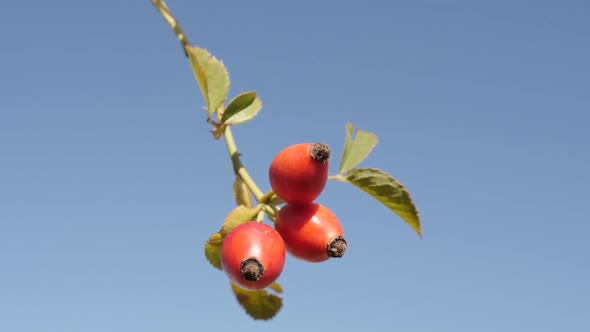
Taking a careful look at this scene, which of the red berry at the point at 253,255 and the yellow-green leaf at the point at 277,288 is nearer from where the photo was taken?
the red berry at the point at 253,255

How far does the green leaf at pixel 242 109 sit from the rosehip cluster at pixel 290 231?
0.83 feet

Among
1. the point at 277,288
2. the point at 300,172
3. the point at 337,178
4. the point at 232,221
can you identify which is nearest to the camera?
the point at 300,172

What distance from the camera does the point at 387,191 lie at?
2865mm

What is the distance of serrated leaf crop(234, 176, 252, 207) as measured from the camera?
2918 millimetres

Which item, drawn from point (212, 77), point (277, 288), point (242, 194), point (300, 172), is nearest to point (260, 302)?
point (277, 288)

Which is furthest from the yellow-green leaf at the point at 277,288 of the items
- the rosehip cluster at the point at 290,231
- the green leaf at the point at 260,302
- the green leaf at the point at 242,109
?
the green leaf at the point at 242,109

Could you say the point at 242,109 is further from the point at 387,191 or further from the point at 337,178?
the point at 387,191

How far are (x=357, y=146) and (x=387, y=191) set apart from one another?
230 mm

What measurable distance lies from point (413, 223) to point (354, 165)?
280 mm

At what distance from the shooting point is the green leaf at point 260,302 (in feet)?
10.2

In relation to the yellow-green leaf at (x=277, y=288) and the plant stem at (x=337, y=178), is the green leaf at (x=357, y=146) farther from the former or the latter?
the yellow-green leaf at (x=277, y=288)

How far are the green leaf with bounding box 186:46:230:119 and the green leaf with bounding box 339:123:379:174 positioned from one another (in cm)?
45

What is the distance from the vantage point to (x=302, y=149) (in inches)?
109

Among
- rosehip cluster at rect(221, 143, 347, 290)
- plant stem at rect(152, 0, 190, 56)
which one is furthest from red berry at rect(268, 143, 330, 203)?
plant stem at rect(152, 0, 190, 56)
